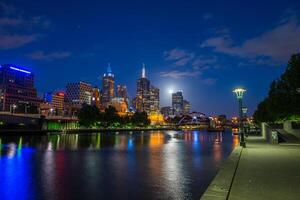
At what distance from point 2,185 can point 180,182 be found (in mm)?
8466

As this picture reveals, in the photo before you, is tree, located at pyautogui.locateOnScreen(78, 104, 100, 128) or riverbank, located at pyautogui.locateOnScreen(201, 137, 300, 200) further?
tree, located at pyautogui.locateOnScreen(78, 104, 100, 128)

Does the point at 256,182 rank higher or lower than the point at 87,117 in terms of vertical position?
lower

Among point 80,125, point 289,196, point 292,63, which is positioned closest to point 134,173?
point 289,196

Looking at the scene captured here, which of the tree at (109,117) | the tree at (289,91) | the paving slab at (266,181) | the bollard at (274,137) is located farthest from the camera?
the tree at (109,117)

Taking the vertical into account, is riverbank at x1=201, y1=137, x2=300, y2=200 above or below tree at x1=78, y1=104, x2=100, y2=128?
below

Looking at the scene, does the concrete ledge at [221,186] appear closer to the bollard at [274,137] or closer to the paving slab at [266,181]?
the paving slab at [266,181]

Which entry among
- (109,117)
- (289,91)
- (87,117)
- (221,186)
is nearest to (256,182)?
(221,186)

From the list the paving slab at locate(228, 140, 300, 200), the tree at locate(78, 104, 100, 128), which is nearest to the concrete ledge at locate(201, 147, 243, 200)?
the paving slab at locate(228, 140, 300, 200)

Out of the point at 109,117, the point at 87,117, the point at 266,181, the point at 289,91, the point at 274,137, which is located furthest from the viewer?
the point at 109,117

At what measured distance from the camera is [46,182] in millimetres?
17234

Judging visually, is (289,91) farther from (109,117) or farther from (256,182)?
(109,117)

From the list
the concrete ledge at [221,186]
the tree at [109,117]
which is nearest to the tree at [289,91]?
the concrete ledge at [221,186]

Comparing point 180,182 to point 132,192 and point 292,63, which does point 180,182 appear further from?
point 292,63

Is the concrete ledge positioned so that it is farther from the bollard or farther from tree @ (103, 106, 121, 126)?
tree @ (103, 106, 121, 126)
